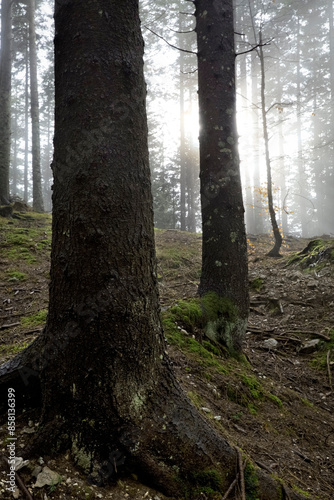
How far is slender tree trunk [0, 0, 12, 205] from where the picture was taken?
10.5 metres

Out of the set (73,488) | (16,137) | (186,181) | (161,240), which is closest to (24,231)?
(161,240)

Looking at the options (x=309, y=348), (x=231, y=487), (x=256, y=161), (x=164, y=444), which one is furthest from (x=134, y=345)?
(x=256, y=161)

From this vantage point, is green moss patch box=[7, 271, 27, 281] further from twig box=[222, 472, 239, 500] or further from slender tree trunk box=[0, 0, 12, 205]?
slender tree trunk box=[0, 0, 12, 205]

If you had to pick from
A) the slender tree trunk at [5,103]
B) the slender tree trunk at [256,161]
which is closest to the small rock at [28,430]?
the slender tree trunk at [5,103]

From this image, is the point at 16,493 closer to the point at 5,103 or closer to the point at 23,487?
the point at 23,487

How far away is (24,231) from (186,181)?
16.6m

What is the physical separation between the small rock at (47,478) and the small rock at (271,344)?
3699mm

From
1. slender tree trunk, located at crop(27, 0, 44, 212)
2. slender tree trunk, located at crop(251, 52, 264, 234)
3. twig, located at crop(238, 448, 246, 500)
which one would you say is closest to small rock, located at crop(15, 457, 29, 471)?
twig, located at crop(238, 448, 246, 500)

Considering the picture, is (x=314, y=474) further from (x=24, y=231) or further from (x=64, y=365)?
(x=24, y=231)

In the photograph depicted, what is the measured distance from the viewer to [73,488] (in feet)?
4.63

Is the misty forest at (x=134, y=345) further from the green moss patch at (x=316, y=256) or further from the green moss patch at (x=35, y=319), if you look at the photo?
the green moss patch at (x=316, y=256)

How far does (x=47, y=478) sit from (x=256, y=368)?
3.01m

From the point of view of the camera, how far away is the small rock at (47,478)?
139 cm

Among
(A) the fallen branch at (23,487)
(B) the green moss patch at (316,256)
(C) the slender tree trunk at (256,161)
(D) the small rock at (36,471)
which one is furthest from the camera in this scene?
(C) the slender tree trunk at (256,161)
